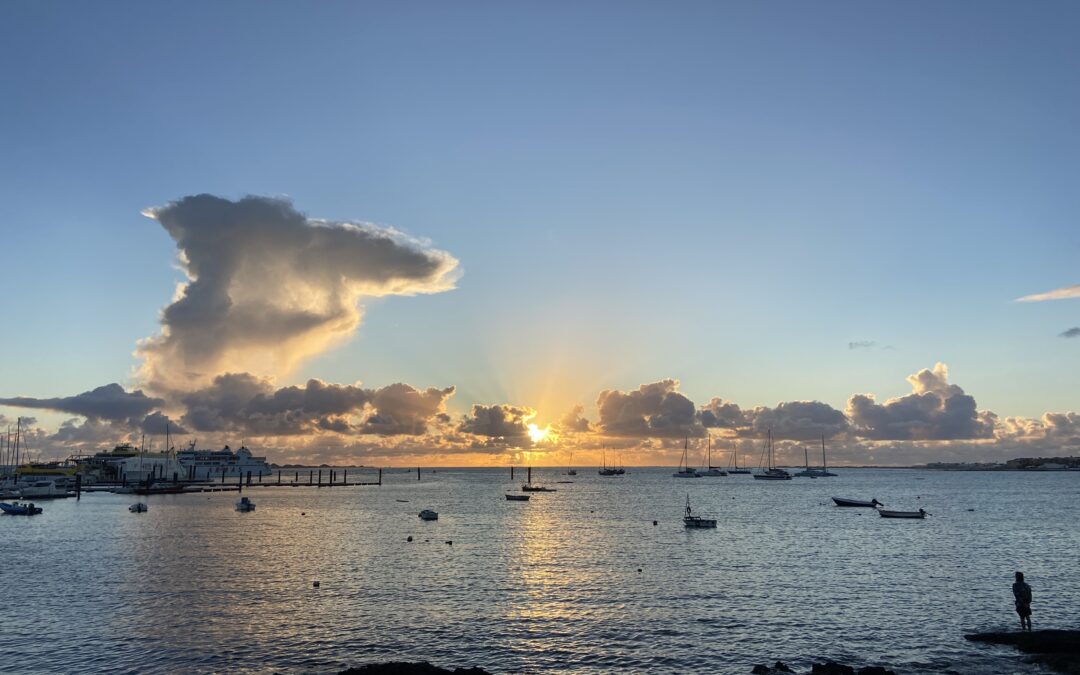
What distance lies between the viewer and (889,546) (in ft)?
247

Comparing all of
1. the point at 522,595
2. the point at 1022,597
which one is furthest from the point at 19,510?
the point at 1022,597

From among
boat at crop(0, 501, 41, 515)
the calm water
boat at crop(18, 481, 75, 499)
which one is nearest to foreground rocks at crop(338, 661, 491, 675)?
the calm water

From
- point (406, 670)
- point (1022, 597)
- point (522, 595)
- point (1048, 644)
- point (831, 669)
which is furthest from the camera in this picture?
point (522, 595)

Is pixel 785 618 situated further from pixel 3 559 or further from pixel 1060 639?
pixel 3 559

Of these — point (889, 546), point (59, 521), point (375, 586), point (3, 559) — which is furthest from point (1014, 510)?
point (59, 521)

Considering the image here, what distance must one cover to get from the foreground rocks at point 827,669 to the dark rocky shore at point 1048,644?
763 centimetres

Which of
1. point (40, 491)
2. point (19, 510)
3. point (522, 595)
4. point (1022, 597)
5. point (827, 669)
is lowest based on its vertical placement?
point (40, 491)

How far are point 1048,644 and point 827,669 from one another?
1236 centimetres

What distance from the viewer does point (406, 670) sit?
3020cm

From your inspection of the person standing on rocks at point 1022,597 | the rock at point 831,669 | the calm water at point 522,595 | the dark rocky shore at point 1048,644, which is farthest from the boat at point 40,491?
the person standing on rocks at point 1022,597

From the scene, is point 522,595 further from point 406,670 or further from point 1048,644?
point 1048,644

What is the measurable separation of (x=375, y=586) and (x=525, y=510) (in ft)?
261

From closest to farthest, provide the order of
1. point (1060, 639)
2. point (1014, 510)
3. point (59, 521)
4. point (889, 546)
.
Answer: point (1060, 639)
point (889, 546)
point (59, 521)
point (1014, 510)

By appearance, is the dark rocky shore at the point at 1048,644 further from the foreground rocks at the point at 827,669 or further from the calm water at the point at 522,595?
the foreground rocks at the point at 827,669
